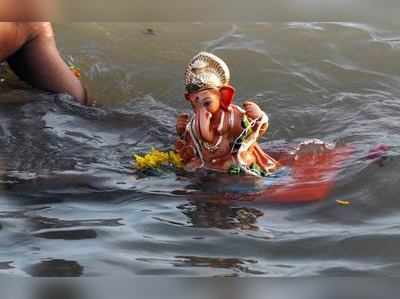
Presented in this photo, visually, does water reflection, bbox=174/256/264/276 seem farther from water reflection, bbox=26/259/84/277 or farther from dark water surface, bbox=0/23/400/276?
water reflection, bbox=26/259/84/277

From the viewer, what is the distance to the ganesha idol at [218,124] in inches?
130

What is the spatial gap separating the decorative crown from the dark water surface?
0.42 metres

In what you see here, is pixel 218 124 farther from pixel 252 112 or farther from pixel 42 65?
pixel 42 65

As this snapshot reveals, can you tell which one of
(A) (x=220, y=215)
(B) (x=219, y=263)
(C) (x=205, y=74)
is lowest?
(B) (x=219, y=263)

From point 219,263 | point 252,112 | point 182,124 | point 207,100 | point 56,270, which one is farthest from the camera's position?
point 182,124

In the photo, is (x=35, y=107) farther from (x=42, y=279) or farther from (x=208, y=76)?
(x=42, y=279)

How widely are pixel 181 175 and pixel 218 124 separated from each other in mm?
340

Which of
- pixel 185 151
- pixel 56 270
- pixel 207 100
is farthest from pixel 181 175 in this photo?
pixel 56 270

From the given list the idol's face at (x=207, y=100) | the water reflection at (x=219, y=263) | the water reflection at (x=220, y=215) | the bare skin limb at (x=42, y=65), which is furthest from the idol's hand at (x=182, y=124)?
the bare skin limb at (x=42, y=65)

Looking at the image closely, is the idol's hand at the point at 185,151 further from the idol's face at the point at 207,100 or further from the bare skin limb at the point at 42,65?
the bare skin limb at the point at 42,65

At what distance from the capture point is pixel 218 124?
3.36 metres

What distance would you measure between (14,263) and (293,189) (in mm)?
1611

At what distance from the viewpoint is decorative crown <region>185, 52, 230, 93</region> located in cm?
329

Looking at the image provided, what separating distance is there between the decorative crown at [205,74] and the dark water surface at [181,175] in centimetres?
42
